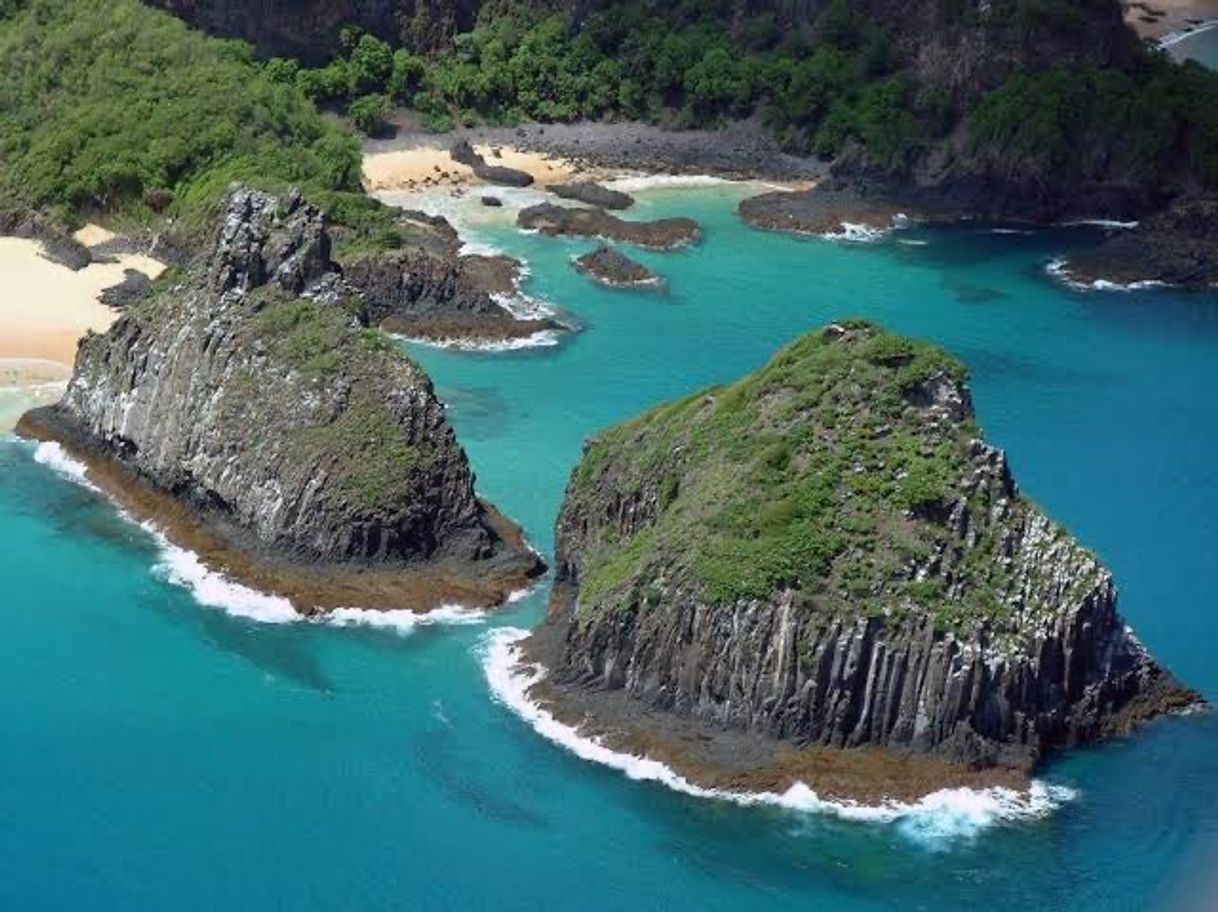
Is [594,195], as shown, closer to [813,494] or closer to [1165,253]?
[1165,253]

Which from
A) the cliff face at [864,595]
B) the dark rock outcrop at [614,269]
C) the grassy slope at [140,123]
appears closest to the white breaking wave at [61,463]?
the cliff face at [864,595]

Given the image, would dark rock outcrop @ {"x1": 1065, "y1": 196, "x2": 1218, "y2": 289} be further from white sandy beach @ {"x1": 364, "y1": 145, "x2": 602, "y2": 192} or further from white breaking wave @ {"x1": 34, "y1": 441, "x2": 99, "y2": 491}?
white breaking wave @ {"x1": 34, "y1": 441, "x2": 99, "y2": 491}

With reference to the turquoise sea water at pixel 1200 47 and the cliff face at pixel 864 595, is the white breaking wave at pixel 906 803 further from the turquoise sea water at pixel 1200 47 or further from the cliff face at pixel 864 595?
the turquoise sea water at pixel 1200 47

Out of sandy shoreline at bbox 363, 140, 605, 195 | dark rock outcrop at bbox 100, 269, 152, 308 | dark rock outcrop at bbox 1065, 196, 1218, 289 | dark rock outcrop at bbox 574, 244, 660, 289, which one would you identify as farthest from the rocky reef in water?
dark rock outcrop at bbox 1065, 196, 1218, 289

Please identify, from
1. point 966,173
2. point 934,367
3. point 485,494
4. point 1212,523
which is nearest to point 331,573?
point 485,494

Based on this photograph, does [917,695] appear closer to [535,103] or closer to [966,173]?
[966,173]
